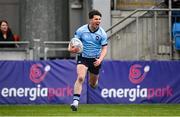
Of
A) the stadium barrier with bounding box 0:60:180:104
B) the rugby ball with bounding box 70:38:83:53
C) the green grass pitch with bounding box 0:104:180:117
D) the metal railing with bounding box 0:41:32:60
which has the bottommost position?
the green grass pitch with bounding box 0:104:180:117

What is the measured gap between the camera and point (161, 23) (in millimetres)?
23625

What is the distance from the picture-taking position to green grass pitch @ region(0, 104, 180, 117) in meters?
16.3

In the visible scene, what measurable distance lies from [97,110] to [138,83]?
336 cm

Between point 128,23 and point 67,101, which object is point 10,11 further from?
point 67,101

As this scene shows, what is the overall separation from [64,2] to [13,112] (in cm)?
1084

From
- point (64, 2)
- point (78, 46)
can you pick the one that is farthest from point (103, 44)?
point (64, 2)

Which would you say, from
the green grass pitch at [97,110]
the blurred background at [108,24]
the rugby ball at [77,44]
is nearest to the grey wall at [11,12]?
the blurred background at [108,24]

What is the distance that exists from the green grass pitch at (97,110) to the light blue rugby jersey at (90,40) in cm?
150

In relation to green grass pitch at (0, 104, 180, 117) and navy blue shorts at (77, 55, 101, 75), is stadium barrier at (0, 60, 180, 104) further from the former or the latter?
navy blue shorts at (77, 55, 101, 75)

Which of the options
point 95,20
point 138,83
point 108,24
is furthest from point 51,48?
point 95,20

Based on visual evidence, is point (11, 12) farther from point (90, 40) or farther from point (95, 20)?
point (95, 20)

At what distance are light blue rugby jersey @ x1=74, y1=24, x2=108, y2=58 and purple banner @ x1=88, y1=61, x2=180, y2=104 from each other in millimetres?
5179

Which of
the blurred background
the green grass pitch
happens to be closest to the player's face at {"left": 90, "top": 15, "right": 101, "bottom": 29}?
the green grass pitch

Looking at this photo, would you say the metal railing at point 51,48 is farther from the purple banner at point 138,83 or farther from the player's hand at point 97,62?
the player's hand at point 97,62
